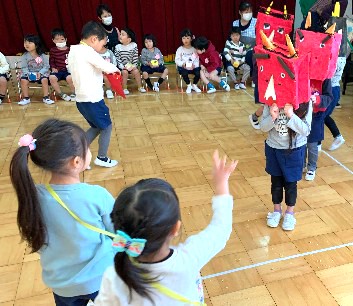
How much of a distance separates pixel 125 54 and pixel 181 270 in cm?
447

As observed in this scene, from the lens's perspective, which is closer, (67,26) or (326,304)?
(326,304)

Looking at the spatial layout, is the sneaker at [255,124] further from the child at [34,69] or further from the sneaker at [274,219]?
the child at [34,69]

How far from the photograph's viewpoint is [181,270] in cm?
91

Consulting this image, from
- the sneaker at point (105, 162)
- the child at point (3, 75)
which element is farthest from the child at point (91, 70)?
the child at point (3, 75)

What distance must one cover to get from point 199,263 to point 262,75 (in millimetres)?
1160

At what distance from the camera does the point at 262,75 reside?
1.85m

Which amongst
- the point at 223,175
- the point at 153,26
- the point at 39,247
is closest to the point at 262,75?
the point at 223,175

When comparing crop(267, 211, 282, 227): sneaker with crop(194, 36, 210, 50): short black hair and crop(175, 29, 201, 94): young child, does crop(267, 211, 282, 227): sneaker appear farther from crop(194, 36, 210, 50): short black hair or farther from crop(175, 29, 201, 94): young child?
crop(194, 36, 210, 50): short black hair

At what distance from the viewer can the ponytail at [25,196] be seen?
108 centimetres

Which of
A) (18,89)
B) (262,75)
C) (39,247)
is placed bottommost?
(18,89)

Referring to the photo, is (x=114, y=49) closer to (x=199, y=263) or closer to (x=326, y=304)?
(x=326, y=304)

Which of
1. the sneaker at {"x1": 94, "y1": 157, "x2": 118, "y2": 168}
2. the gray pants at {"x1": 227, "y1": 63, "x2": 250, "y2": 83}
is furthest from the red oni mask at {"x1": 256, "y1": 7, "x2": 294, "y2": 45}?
the gray pants at {"x1": 227, "y1": 63, "x2": 250, "y2": 83}

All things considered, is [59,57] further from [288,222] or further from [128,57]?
[288,222]

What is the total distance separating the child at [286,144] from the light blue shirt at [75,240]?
1039 millimetres
